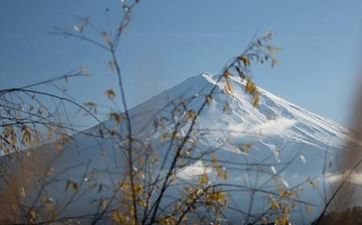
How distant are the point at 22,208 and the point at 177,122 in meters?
0.99

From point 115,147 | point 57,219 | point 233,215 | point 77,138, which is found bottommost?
point 233,215

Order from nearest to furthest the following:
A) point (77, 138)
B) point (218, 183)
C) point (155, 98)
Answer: point (218, 183)
point (77, 138)
point (155, 98)

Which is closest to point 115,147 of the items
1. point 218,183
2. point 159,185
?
point 159,185

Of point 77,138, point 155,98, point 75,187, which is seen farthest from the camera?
point 155,98

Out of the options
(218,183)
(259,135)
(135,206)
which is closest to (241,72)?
(259,135)

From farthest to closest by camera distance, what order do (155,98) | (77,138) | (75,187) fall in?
(155,98) → (77,138) → (75,187)

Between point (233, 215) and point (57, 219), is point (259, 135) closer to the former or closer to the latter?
point (233, 215)

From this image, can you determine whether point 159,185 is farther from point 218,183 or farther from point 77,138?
point 77,138

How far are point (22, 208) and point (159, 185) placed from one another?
75cm

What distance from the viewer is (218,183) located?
3320mm

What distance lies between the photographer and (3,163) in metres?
4.31

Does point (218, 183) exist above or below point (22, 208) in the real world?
below

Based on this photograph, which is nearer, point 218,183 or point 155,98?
point 218,183

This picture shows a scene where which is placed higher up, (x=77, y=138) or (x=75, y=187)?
(x=77, y=138)
